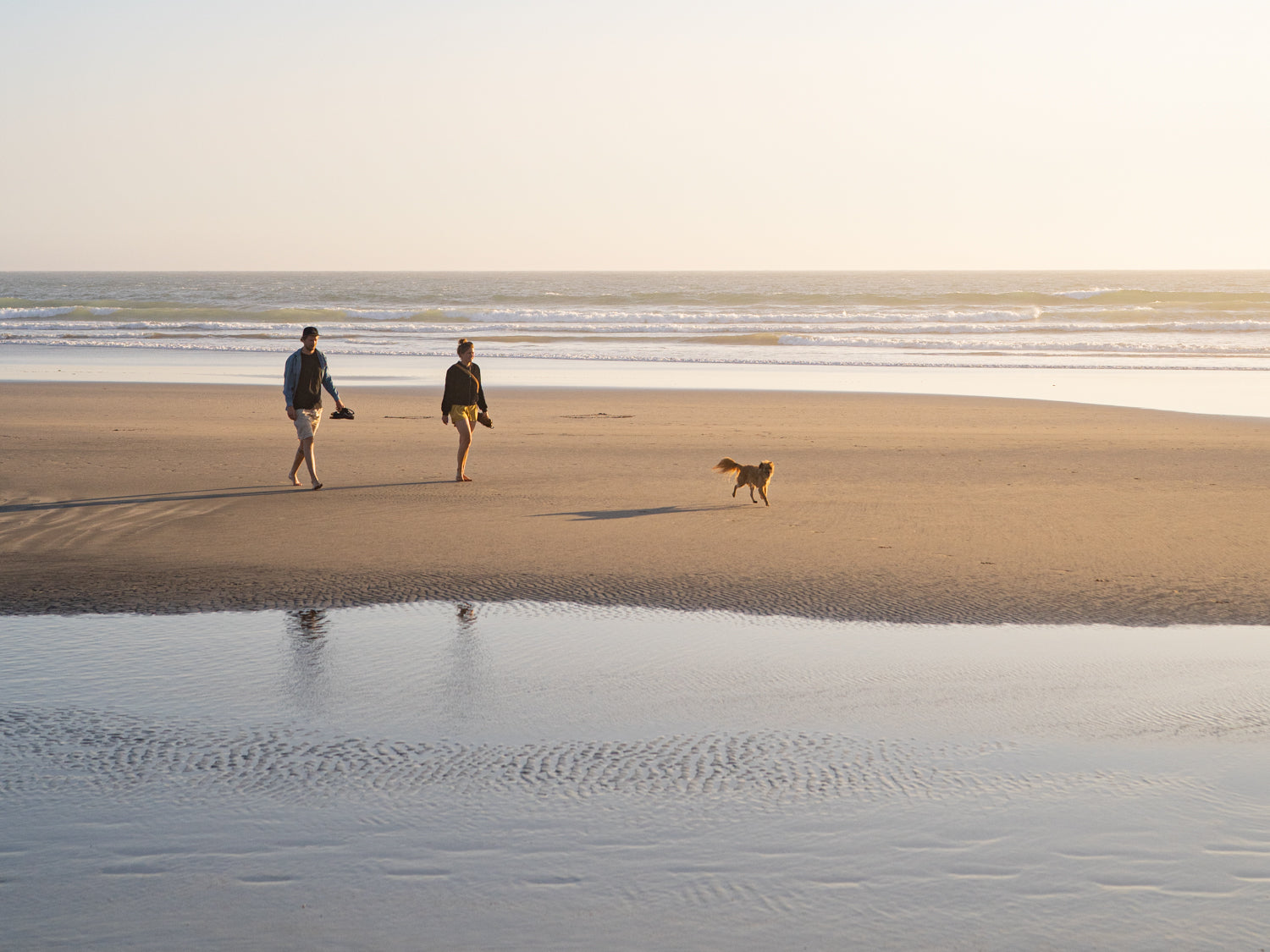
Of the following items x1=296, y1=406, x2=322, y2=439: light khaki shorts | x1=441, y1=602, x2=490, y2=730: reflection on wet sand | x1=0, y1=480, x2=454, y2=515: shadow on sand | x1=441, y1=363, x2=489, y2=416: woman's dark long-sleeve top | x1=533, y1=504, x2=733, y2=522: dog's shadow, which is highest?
x1=441, y1=363, x2=489, y2=416: woman's dark long-sleeve top

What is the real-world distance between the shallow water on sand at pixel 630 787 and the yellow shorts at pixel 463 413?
501 centimetres

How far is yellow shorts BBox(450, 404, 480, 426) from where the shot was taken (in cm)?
1105

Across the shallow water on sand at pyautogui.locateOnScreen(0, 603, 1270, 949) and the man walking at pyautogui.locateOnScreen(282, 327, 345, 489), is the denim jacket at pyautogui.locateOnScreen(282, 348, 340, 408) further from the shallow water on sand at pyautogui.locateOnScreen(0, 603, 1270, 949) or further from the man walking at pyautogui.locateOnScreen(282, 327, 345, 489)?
the shallow water on sand at pyautogui.locateOnScreen(0, 603, 1270, 949)

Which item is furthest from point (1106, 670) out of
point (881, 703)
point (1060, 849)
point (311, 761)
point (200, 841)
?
point (200, 841)

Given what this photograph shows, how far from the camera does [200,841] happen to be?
3670 millimetres

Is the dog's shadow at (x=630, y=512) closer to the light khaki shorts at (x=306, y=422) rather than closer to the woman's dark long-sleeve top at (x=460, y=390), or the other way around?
the woman's dark long-sleeve top at (x=460, y=390)

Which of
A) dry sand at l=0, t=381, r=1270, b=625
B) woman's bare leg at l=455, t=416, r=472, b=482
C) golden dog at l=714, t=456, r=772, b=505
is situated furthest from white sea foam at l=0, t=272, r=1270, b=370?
golden dog at l=714, t=456, r=772, b=505

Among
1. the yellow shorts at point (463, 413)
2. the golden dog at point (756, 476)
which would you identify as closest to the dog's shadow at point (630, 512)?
the golden dog at point (756, 476)

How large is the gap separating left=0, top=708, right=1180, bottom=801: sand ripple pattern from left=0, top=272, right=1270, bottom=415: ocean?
16753mm

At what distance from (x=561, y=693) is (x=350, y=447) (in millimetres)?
8947

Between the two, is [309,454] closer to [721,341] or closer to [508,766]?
Answer: [508,766]

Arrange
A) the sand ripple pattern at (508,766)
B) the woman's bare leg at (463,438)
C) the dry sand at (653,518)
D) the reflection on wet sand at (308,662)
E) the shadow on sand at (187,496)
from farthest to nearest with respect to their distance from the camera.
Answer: the woman's bare leg at (463,438)
the shadow on sand at (187,496)
the dry sand at (653,518)
the reflection on wet sand at (308,662)
the sand ripple pattern at (508,766)

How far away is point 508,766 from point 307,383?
22.6 feet

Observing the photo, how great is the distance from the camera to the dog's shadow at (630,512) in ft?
30.7
